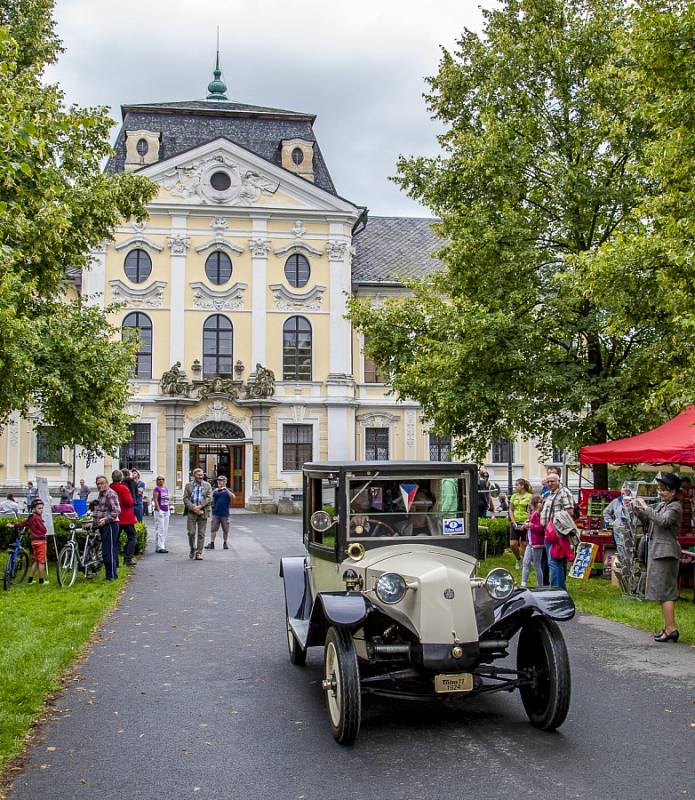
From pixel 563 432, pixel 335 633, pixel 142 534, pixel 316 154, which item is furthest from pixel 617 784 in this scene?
pixel 316 154

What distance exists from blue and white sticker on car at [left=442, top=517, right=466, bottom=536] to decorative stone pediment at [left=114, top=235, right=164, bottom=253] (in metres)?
34.1

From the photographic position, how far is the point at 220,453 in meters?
39.4

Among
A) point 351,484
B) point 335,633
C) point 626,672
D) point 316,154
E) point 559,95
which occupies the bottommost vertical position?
point 626,672

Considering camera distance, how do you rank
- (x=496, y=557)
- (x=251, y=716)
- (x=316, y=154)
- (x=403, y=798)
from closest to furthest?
1. (x=403, y=798)
2. (x=251, y=716)
3. (x=496, y=557)
4. (x=316, y=154)

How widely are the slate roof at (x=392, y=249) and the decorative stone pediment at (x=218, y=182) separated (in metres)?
6.24

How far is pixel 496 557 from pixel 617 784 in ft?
45.0

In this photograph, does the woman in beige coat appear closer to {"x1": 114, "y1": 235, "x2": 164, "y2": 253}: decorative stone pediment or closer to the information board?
the information board

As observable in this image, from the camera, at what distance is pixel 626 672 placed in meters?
8.37

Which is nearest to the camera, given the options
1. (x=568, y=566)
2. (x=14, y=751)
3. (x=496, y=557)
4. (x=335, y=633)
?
(x=14, y=751)

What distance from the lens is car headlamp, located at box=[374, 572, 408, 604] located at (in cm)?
638

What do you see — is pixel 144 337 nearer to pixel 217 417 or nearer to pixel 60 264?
pixel 217 417

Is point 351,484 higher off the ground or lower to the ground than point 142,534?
higher

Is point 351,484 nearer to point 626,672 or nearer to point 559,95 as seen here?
point 626,672

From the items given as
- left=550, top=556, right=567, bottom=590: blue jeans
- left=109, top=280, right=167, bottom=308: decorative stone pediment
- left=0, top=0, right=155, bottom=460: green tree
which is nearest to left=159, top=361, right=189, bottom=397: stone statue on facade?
left=109, top=280, right=167, bottom=308: decorative stone pediment
